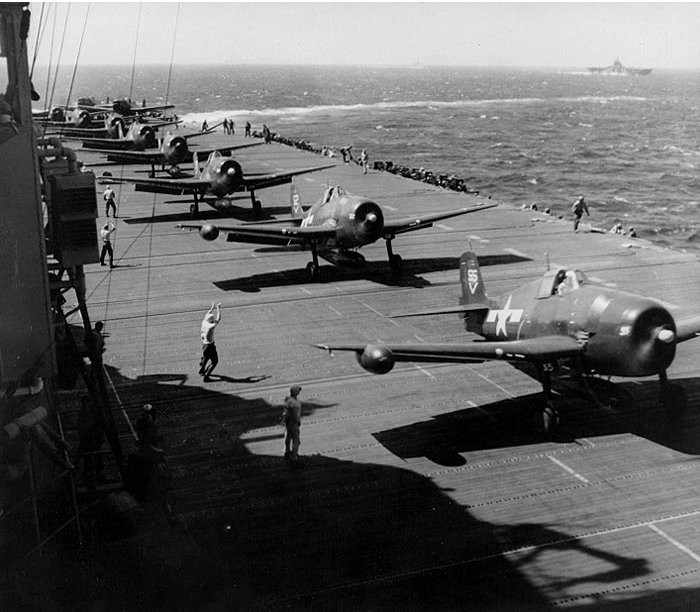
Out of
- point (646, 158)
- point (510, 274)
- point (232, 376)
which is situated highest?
point (646, 158)

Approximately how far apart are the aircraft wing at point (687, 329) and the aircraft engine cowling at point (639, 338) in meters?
1.68

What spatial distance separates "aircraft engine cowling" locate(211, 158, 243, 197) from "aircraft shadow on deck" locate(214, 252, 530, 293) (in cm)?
789

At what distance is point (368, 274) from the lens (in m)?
28.7

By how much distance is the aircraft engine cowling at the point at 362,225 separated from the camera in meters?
26.5

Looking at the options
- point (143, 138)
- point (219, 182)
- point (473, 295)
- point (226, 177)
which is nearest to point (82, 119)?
point (143, 138)

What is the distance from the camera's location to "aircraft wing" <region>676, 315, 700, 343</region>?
1545 centimetres

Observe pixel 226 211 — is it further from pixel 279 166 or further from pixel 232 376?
pixel 232 376

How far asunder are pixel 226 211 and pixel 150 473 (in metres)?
30.2

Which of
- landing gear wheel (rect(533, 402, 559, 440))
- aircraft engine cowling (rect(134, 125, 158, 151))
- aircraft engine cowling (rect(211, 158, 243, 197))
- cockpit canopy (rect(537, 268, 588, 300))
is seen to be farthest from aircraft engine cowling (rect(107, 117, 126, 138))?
landing gear wheel (rect(533, 402, 559, 440))

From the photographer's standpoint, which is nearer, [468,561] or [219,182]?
[468,561]

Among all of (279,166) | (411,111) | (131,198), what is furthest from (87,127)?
(411,111)

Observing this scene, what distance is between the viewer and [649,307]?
45.2ft

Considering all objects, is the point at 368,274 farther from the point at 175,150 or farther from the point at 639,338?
the point at 175,150

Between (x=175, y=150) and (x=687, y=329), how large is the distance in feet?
130
